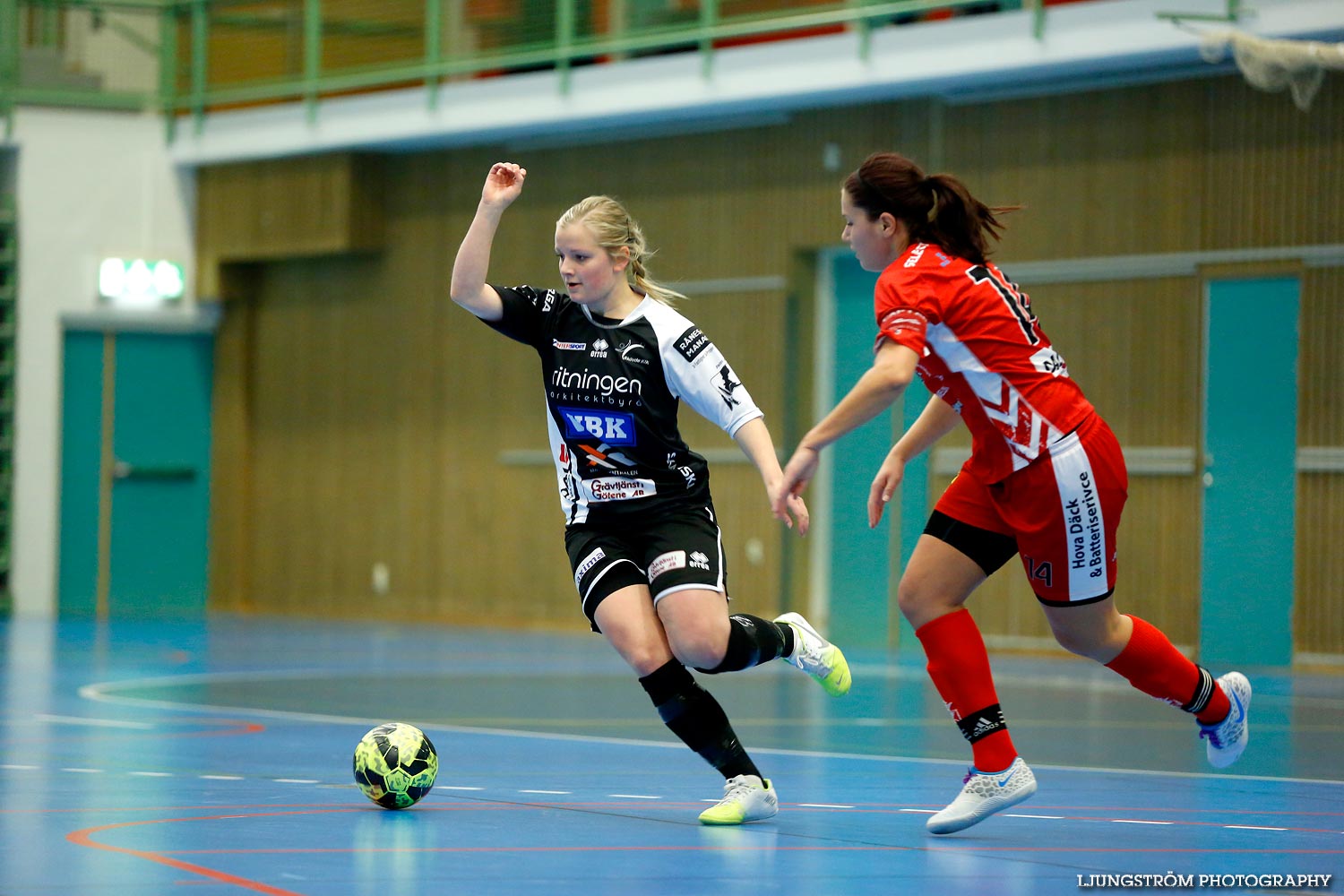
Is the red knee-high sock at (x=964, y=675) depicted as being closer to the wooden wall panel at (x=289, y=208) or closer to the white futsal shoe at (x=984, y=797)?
the white futsal shoe at (x=984, y=797)

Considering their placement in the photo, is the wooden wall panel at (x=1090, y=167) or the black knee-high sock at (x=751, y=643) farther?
the wooden wall panel at (x=1090, y=167)

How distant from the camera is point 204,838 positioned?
16.0 ft

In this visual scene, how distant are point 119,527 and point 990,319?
15804 mm

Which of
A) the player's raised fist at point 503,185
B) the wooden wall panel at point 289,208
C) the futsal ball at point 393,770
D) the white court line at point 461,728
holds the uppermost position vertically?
the wooden wall panel at point 289,208

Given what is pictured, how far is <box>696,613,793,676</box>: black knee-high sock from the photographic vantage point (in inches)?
213

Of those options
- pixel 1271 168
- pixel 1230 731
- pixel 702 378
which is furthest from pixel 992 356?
pixel 1271 168

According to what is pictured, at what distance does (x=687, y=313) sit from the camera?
1658cm

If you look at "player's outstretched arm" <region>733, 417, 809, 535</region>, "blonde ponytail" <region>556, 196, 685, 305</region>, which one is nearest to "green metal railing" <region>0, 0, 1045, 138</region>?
"blonde ponytail" <region>556, 196, 685, 305</region>

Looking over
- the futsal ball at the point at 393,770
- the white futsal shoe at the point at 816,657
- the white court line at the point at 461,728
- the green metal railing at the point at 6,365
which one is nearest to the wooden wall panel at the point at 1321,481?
the white court line at the point at 461,728

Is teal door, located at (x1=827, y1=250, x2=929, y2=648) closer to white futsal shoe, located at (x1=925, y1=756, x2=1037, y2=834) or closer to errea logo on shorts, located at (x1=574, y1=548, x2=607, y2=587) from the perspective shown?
errea logo on shorts, located at (x1=574, y1=548, x2=607, y2=587)

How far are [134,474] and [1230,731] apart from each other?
15.7m

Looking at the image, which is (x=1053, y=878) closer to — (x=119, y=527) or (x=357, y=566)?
(x=357, y=566)

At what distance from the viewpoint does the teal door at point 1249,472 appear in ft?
42.1

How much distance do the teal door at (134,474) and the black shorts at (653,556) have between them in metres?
14.0
